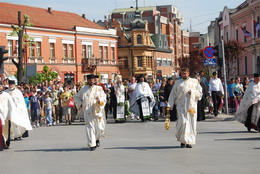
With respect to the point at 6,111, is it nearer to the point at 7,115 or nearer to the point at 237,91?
the point at 7,115

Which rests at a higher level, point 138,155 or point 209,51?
point 209,51

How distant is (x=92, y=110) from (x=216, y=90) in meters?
12.1

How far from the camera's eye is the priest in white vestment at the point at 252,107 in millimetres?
17516

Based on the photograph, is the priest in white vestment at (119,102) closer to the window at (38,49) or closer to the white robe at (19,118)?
the white robe at (19,118)

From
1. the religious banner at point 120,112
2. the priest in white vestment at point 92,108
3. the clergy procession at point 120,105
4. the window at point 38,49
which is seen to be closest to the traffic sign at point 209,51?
the clergy procession at point 120,105

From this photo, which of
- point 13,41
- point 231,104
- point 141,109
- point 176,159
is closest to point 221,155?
point 176,159

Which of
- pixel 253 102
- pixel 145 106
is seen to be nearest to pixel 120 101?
pixel 145 106

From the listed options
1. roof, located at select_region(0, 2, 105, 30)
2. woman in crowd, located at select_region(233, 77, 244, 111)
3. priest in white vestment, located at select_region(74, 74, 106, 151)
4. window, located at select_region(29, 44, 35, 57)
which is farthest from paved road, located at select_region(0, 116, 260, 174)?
window, located at select_region(29, 44, 35, 57)

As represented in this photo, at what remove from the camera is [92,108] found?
14383 mm

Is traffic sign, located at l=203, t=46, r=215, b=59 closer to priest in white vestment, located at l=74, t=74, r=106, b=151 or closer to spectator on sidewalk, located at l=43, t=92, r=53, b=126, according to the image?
spectator on sidewalk, located at l=43, t=92, r=53, b=126

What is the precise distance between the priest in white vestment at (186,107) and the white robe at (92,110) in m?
1.68

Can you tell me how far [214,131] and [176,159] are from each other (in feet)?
24.0

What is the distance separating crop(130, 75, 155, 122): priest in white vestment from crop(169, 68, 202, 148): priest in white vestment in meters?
10.6

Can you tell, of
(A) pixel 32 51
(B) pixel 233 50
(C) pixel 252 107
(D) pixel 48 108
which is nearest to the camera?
(C) pixel 252 107
